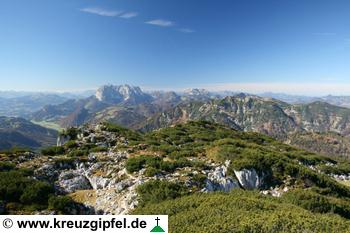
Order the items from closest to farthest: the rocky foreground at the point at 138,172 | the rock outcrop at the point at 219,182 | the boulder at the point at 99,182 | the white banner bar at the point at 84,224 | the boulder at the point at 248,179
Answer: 1. the white banner bar at the point at 84,224
2. the rocky foreground at the point at 138,172
3. the rock outcrop at the point at 219,182
4. the boulder at the point at 99,182
5. the boulder at the point at 248,179

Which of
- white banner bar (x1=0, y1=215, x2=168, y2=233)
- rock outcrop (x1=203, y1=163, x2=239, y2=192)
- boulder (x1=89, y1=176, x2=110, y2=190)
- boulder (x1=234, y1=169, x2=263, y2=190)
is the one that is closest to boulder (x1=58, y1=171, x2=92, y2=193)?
boulder (x1=89, y1=176, x2=110, y2=190)

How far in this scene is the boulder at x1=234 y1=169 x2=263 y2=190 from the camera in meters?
59.4

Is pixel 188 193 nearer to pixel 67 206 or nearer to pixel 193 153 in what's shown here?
pixel 67 206

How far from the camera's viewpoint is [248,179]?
5988 centimetres

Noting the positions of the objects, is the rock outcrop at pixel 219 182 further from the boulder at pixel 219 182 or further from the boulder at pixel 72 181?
the boulder at pixel 72 181

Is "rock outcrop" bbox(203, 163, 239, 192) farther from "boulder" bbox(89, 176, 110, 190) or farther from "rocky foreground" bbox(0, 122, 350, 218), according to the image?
"boulder" bbox(89, 176, 110, 190)

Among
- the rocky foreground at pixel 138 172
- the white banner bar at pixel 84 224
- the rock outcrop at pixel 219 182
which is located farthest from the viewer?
the rock outcrop at pixel 219 182

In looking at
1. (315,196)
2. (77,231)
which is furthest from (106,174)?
(315,196)

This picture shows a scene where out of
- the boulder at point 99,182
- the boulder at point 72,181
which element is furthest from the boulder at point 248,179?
the boulder at point 72,181

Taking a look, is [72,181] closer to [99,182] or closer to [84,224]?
[99,182]

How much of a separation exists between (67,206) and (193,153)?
34.1 metres

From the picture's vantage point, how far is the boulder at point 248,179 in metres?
59.4

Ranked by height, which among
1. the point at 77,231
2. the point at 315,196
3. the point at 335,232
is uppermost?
the point at 77,231

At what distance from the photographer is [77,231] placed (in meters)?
27.4
